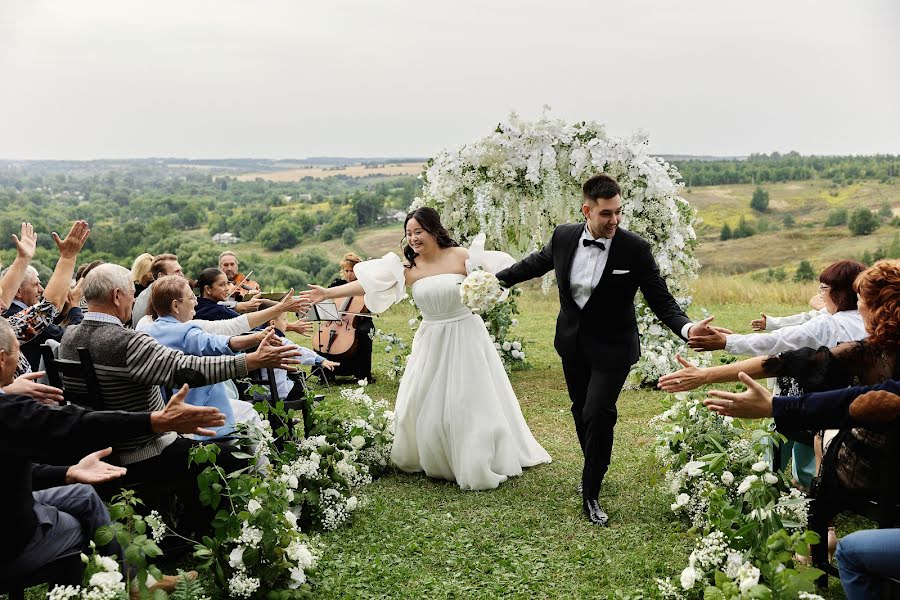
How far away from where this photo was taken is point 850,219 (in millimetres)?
41438

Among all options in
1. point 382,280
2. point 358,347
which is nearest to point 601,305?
point 382,280

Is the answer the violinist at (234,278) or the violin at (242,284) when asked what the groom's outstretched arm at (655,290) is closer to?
the violinist at (234,278)

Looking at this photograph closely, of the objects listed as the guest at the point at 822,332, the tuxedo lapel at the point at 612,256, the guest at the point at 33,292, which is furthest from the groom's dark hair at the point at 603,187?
the guest at the point at 33,292

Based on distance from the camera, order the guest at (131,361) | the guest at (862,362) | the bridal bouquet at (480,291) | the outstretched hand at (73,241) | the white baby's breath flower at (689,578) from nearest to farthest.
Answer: the guest at (862,362) < the white baby's breath flower at (689,578) < the guest at (131,361) < the outstretched hand at (73,241) < the bridal bouquet at (480,291)

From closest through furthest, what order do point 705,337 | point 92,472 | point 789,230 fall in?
point 92,472 → point 705,337 → point 789,230

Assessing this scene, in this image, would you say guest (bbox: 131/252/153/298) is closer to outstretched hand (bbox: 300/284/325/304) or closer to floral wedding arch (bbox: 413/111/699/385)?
outstretched hand (bbox: 300/284/325/304)

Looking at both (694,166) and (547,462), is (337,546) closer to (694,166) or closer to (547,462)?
(547,462)

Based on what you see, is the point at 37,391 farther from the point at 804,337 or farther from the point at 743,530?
the point at 804,337

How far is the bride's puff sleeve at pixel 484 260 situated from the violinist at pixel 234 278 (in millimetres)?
3120

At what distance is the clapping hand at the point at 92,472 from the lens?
10.0 feet

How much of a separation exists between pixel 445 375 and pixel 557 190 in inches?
143

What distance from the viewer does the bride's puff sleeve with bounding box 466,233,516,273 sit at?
6.31m

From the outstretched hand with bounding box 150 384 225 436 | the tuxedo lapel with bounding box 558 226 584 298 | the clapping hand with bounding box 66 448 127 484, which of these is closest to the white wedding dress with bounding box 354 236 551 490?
the tuxedo lapel with bounding box 558 226 584 298

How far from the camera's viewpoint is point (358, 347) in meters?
10.4
